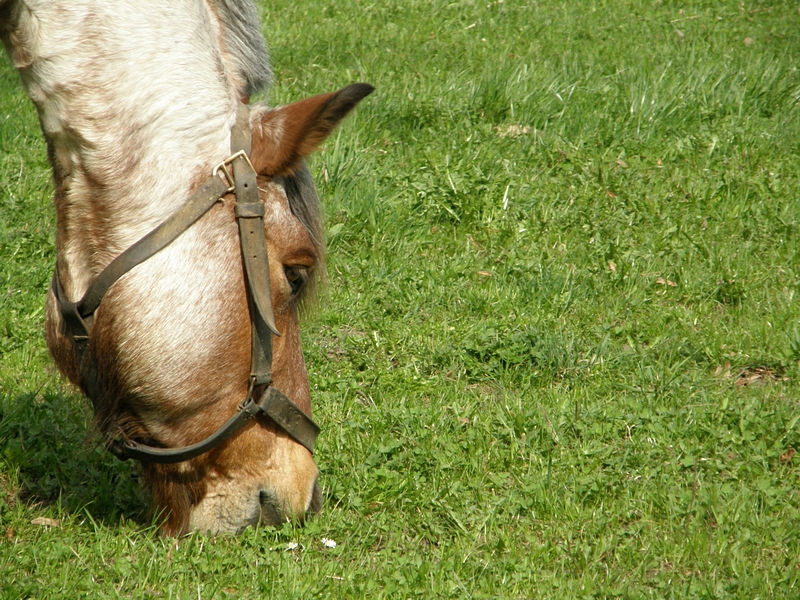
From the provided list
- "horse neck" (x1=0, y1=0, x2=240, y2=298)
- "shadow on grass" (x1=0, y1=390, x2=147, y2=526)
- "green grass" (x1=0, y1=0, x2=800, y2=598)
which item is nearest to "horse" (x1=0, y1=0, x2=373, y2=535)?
"horse neck" (x1=0, y1=0, x2=240, y2=298)

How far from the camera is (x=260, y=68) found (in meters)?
2.77

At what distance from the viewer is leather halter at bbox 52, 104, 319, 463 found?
2385 millimetres

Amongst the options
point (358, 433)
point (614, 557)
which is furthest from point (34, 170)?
point (614, 557)

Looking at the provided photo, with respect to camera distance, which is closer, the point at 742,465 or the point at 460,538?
the point at 460,538

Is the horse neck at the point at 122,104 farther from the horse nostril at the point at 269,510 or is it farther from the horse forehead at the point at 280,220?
the horse nostril at the point at 269,510

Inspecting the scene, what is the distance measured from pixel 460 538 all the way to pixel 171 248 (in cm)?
151

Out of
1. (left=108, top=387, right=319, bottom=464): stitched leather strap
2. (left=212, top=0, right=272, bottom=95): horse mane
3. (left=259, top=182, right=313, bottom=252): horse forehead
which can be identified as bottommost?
(left=108, top=387, right=319, bottom=464): stitched leather strap

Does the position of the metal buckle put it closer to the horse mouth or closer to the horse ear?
the horse ear

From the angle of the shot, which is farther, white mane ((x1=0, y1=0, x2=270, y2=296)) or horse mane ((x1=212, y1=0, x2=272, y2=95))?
horse mane ((x1=212, y1=0, x2=272, y2=95))

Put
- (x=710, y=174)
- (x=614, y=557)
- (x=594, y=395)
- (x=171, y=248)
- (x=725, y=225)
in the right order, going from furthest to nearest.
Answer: (x=710, y=174)
(x=725, y=225)
(x=594, y=395)
(x=614, y=557)
(x=171, y=248)

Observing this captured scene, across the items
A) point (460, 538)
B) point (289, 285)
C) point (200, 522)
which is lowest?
point (460, 538)

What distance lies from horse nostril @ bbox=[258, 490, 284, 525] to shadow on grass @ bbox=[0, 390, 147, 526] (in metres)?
0.66

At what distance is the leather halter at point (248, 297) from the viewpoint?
7.82ft

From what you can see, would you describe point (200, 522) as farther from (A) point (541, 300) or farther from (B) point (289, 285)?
(A) point (541, 300)
